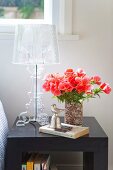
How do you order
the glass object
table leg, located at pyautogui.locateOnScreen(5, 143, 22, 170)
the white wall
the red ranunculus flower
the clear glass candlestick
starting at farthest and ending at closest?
the glass object
the white wall
the clear glass candlestick
the red ranunculus flower
table leg, located at pyautogui.locateOnScreen(5, 143, 22, 170)

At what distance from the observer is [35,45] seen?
1.76 metres

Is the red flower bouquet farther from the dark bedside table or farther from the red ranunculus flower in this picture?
the dark bedside table

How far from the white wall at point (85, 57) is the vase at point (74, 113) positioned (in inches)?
17.5

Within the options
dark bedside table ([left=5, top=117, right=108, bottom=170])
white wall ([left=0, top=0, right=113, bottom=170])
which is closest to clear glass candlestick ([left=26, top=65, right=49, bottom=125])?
white wall ([left=0, top=0, right=113, bottom=170])

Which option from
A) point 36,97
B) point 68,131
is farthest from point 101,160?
point 36,97

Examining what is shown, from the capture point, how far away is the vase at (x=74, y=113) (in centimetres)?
176

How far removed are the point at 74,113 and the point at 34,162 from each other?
0.37m

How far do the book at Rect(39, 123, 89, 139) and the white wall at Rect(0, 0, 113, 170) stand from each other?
54 cm

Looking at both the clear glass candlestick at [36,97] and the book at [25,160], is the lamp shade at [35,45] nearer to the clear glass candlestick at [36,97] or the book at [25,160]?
the clear glass candlestick at [36,97]

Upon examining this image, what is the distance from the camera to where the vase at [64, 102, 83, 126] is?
5.78ft

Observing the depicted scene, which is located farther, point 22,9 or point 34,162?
point 22,9

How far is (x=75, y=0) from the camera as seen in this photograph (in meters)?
2.17

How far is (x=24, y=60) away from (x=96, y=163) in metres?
0.70

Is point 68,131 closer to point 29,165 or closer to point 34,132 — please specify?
point 34,132
